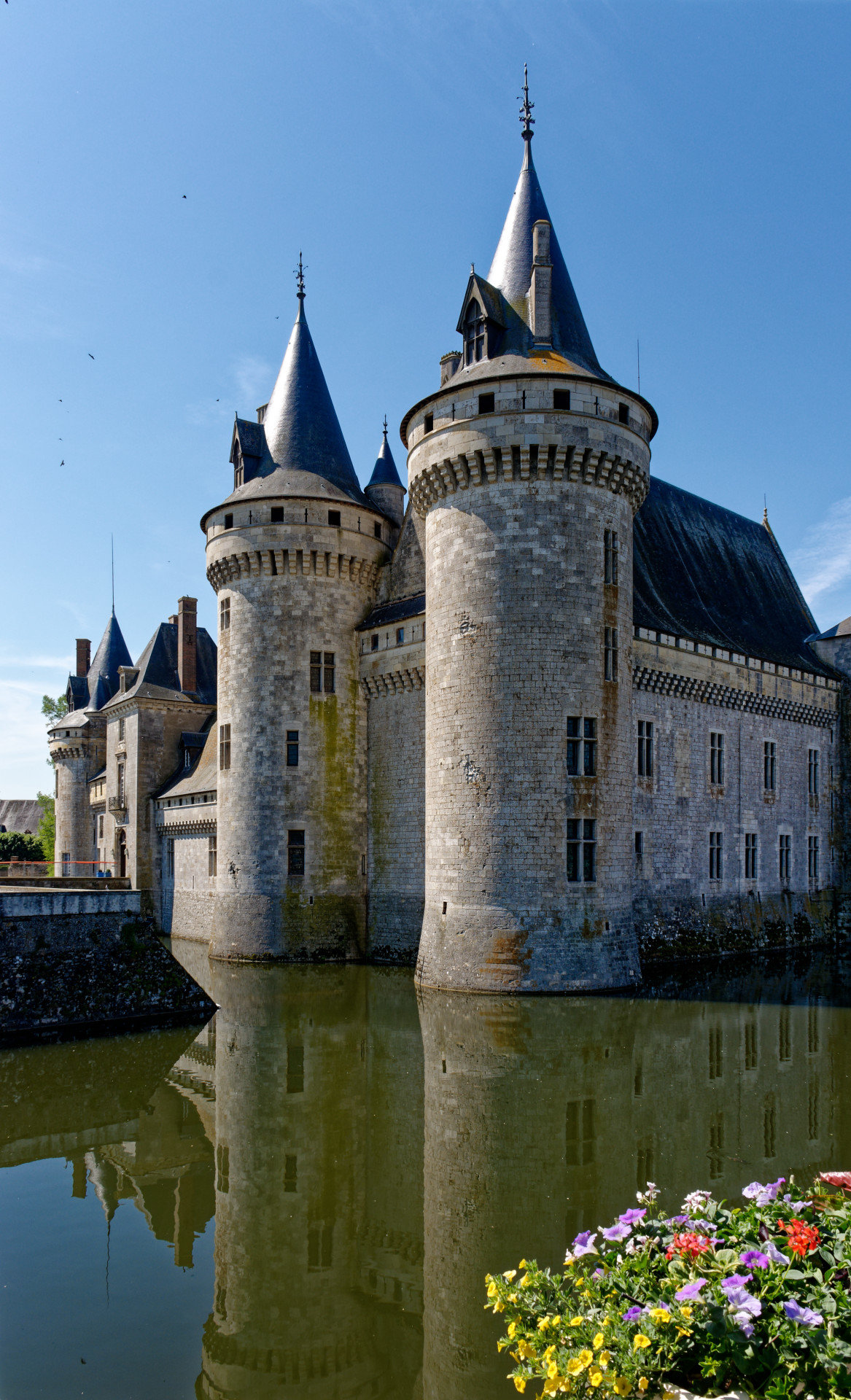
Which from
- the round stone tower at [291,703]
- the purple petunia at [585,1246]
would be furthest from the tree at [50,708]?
the purple petunia at [585,1246]

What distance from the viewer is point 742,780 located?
2559 centimetres

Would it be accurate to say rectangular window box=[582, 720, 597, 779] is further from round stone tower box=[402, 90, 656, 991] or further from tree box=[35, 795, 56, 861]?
tree box=[35, 795, 56, 861]

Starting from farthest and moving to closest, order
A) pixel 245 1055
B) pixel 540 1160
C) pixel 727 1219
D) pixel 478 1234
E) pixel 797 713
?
pixel 797 713, pixel 245 1055, pixel 540 1160, pixel 478 1234, pixel 727 1219

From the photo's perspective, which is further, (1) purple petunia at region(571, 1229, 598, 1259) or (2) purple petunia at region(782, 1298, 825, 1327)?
(1) purple petunia at region(571, 1229, 598, 1259)

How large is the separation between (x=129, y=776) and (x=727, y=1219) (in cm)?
2859

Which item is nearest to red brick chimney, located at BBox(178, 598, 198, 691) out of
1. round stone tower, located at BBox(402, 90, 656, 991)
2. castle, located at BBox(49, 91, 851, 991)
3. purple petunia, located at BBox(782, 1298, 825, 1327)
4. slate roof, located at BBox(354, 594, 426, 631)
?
castle, located at BBox(49, 91, 851, 991)

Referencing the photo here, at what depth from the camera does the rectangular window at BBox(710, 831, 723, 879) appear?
2406 centimetres

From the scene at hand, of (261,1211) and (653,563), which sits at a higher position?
(653,563)

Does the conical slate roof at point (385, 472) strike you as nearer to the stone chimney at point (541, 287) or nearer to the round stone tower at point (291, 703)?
the round stone tower at point (291, 703)

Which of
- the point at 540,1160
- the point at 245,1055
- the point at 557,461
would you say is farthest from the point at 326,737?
the point at 540,1160

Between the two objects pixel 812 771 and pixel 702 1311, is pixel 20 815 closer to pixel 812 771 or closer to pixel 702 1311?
pixel 812 771

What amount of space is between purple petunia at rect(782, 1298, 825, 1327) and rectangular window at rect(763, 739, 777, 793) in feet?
79.5

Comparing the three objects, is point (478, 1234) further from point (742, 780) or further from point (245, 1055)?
point (742, 780)

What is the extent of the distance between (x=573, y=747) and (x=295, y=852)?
8.77 meters
